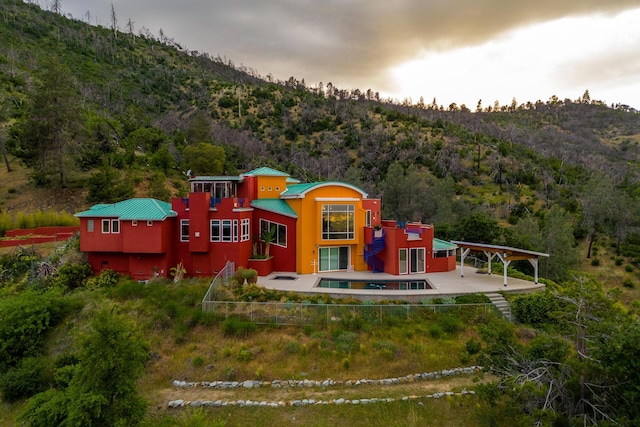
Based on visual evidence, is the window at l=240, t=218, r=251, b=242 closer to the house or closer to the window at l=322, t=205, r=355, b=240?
the house

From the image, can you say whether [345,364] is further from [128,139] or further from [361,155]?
[361,155]

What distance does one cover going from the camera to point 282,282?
21453 millimetres

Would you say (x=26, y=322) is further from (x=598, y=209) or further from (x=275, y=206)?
(x=598, y=209)

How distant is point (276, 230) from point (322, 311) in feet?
29.6

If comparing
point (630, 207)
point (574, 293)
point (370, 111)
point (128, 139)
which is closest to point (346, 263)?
point (574, 293)

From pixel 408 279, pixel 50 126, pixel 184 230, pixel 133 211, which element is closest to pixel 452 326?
pixel 408 279

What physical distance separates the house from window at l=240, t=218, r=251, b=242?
7cm

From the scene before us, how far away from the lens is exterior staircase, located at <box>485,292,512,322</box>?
59.6 ft

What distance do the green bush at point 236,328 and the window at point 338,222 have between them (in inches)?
357

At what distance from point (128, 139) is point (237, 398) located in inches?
1741

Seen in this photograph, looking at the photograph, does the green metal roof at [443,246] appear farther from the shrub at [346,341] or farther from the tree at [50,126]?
the tree at [50,126]

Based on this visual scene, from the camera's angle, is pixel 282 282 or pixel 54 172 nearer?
pixel 282 282

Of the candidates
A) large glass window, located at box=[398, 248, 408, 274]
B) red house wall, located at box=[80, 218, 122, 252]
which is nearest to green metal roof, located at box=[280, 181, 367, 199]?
large glass window, located at box=[398, 248, 408, 274]

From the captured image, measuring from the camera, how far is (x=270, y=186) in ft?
88.3
